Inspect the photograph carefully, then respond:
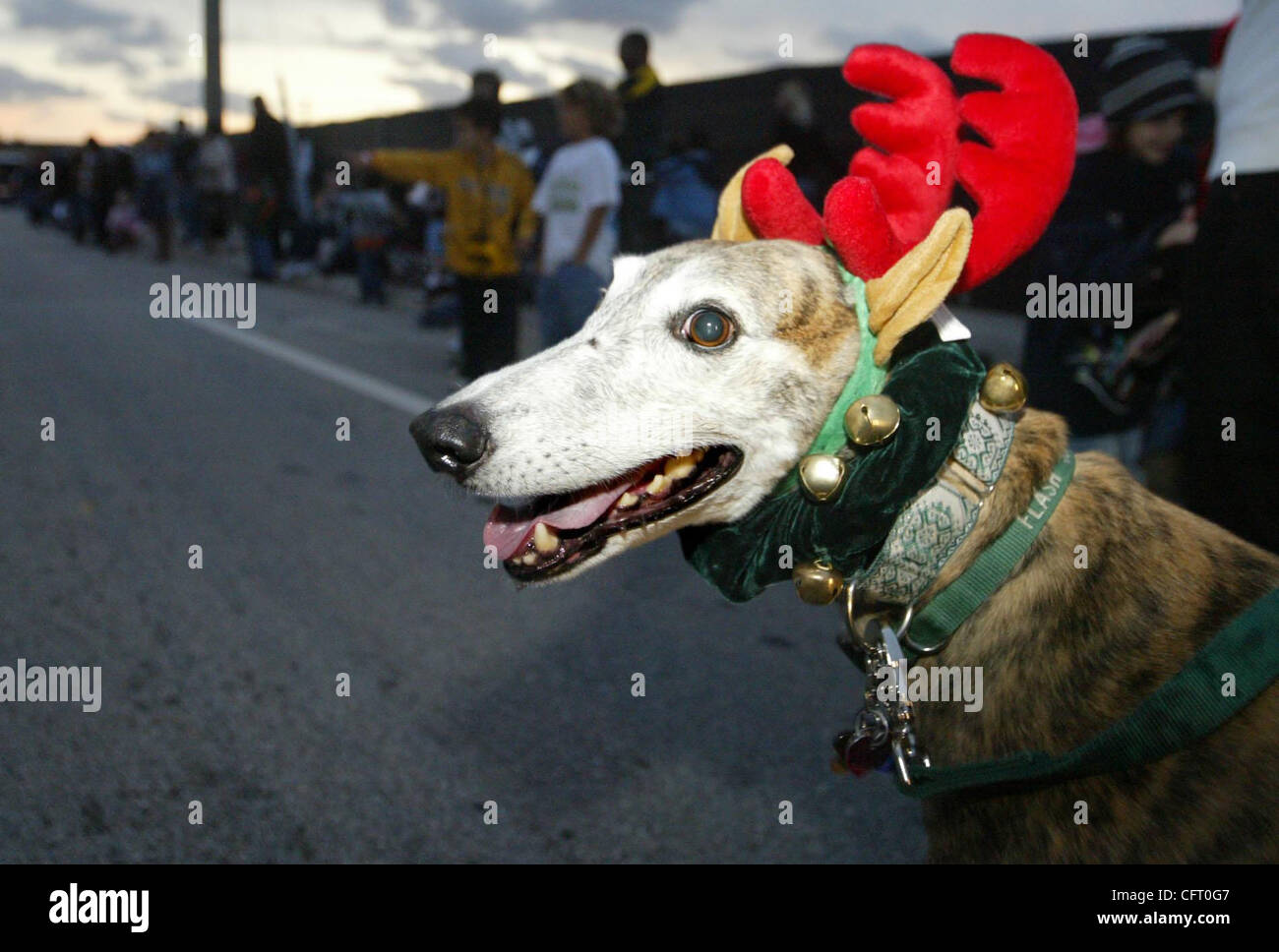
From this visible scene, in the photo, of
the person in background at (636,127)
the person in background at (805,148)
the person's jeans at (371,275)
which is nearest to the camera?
the person in background at (636,127)

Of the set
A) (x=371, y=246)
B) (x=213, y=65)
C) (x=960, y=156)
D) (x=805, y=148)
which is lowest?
(x=960, y=156)

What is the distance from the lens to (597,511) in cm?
195

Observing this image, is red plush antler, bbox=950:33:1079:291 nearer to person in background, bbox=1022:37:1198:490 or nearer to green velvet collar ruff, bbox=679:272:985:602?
green velvet collar ruff, bbox=679:272:985:602

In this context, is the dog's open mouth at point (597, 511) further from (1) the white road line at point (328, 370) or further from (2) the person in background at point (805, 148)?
(2) the person in background at point (805, 148)

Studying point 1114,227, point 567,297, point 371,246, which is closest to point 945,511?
point 1114,227

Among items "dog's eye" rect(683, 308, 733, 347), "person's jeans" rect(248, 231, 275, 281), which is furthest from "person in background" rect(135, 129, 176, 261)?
"dog's eye" rect(683, 308, 733, 347)

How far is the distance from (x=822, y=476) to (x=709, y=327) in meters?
0.35

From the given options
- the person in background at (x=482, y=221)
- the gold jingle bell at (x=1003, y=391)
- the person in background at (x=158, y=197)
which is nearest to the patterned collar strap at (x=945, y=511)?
the gold jingle bell at (x=1003, y=391)

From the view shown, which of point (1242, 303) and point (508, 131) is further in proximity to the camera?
point (508, 131)

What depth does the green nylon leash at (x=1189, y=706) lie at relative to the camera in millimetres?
1600

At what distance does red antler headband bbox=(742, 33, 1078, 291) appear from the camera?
1.93 meters

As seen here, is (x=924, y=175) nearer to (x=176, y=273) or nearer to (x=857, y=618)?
(x=857, y=618)

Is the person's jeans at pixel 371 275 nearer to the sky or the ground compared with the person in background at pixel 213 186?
nearer to the ground

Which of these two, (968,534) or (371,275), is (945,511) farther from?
(371,275)
